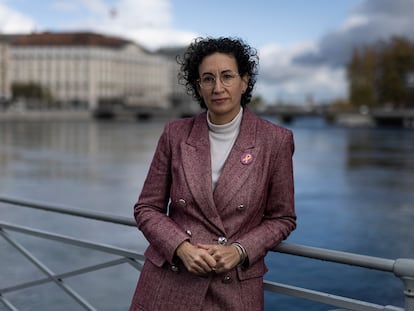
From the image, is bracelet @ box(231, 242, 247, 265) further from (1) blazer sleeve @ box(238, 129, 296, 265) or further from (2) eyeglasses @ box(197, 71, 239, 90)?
(2) eyeglasses @ box(197, 71, 239, 90)

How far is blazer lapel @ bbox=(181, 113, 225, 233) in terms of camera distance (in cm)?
235

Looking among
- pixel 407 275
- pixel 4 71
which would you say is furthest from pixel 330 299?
pixel 4 71

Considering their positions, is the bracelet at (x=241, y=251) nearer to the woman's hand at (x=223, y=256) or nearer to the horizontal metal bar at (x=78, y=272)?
the woman's hand at (x=223, y=256)

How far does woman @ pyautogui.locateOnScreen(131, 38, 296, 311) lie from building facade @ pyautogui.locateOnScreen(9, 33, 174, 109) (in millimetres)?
114810

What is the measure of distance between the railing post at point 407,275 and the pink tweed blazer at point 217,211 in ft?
1.29

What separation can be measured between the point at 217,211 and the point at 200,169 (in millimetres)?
155

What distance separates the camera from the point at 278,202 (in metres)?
2.43

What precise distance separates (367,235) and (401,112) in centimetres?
6918

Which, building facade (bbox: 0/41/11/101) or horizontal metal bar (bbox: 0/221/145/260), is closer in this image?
horizontal metal bar (bbox: 0/221/145/260)

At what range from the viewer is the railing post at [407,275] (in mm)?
2270

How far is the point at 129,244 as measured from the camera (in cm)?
A: 959

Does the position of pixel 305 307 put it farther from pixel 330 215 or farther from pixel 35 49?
pixel 35 49

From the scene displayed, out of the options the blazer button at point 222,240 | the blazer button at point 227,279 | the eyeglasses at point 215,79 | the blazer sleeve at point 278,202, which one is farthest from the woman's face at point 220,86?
the blazer button at point 227,279

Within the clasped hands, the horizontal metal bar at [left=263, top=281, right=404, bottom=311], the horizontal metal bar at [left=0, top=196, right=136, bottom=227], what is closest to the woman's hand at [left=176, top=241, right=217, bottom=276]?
the clasped hands
